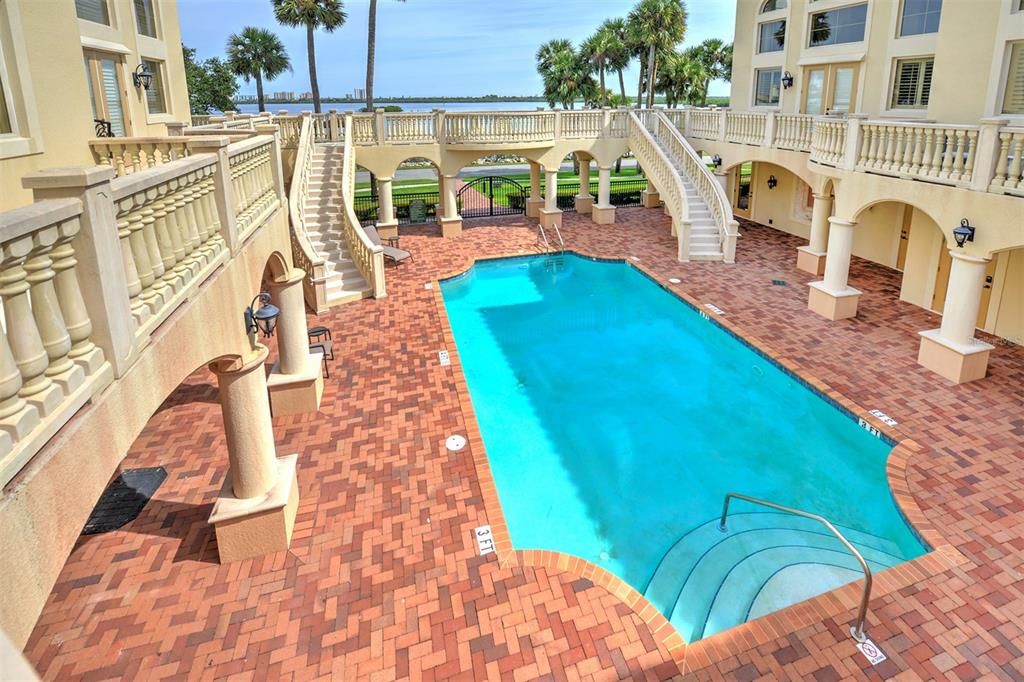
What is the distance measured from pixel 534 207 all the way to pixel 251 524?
2200 cm

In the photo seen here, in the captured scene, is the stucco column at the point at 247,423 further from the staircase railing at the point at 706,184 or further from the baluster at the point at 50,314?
the staircase railing at the point at 706,184

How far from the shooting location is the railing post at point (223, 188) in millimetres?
6020

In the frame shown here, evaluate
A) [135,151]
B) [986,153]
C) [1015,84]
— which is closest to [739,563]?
[986,153]

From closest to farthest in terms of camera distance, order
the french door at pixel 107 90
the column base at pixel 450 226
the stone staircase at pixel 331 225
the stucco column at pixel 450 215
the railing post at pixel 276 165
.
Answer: the railing post at pixel 276 165
the french door at pixel 107 90
the stone staircase at pixel 331 225
the stucco column at pixel 450 215
the column base at pixel 450 226

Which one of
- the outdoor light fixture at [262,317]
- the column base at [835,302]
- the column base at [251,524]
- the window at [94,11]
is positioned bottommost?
the column base at [251,524]

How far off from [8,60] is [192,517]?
20.2 feet

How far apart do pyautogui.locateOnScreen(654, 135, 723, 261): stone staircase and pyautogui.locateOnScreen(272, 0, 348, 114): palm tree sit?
23492 mm

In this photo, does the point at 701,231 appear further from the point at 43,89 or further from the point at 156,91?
the point at 43,89

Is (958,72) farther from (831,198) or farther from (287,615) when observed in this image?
(287,615)

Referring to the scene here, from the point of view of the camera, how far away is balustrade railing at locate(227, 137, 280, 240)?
7012 millimetres

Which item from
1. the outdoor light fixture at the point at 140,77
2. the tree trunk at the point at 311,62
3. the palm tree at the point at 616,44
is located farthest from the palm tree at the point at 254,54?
the outdoor light fixture at the point at 140,77

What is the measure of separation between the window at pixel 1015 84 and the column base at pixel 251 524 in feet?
54.1

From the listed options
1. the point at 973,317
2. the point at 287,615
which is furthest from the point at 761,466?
the point at 287,615

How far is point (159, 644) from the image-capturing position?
6.34 m
